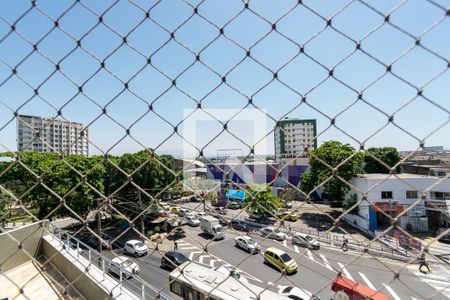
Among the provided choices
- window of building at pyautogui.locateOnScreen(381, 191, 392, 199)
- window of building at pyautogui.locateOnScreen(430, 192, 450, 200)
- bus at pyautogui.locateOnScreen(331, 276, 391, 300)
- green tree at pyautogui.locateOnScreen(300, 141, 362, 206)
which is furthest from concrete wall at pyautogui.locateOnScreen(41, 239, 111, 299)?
window of building at pyautogui.locateOnScreen(430, 192, 450, 200)

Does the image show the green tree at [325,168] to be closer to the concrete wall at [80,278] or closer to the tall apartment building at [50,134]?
the concrete wall at [80,278]

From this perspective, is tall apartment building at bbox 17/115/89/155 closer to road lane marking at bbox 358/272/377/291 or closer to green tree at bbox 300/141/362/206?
road lane marking at bbox 358/272/377/291

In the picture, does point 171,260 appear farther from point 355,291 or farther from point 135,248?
point 135,248

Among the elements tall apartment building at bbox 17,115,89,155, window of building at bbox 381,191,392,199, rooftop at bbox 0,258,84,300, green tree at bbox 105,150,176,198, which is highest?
tall apartment building at bbox 17,115,89,155

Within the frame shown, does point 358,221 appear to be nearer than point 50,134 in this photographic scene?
No

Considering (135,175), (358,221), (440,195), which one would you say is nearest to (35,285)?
(135,175)

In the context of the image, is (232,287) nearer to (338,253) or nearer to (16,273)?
(16,273)

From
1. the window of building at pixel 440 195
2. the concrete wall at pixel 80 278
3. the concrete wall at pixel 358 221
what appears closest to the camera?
the concrete wall at pixel 80 278

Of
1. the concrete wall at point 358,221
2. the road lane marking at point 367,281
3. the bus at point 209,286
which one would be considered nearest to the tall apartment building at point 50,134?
the bus at point 209,286

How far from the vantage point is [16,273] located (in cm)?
298

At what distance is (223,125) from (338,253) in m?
8.77

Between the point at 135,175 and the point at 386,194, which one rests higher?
the point at 135,175

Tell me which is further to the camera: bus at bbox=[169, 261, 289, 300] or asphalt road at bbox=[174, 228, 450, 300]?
asphalt road at bbox=[174, 228, 450, 300]

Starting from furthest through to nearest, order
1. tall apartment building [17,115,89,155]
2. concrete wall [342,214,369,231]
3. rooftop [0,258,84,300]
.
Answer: concrete wall [342,214,369,231] → rooftop [0,258,84,300] → tall apartment building [17,115,89,155]
